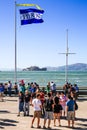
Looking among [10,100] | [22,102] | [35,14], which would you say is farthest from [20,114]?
[35,14]

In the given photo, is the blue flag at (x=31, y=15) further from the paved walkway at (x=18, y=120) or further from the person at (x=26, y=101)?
the person at (x=26, y=101)

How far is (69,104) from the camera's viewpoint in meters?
18.6

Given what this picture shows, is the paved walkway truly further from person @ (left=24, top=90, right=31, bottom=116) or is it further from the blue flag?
the blue flag

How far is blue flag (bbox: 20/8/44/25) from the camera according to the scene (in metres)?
33.0

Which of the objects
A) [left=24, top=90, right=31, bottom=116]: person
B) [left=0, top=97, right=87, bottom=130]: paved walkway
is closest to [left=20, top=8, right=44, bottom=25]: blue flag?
[left=0, top=97, right=87, bottom=130]: paved walkway

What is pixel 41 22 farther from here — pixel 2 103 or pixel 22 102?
pixel 22 102

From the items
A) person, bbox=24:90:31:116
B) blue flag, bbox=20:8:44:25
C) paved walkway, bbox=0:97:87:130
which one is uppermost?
blue flag, bbox=20:8:44:25

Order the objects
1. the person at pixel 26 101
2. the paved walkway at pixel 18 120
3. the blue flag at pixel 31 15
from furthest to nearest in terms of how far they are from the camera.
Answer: the blue flag at pixel 31 15
the person at pixel 26 101
the paved walkway at pixel 18 120

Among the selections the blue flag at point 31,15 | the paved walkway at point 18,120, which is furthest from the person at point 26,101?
the blue flag at point 31,15

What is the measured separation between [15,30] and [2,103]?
30.7 feet

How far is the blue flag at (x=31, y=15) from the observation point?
108 feet

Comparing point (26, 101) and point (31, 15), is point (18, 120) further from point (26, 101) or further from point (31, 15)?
point (31, 15)

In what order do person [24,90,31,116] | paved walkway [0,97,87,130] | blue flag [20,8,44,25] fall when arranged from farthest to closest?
blue flag [20,8,44,25], person [24,90,31,116], paved walkway [0,97,87,130]

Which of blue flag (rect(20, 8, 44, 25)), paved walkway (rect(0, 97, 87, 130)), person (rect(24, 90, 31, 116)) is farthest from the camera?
blue flag (rect(20, 8, 44, 25))
